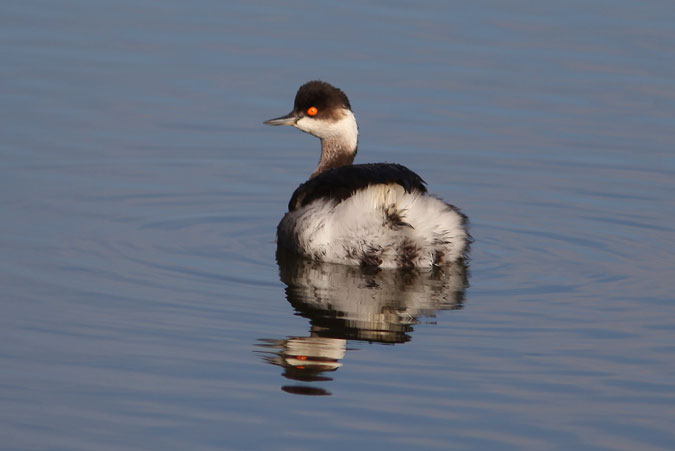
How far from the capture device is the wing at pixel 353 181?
8484 millimetres

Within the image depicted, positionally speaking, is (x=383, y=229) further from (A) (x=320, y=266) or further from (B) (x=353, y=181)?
(A) (x=320, y=266)

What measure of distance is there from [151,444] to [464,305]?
279 cm

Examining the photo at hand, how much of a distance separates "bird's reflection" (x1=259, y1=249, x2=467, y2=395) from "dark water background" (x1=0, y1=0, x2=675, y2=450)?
0.03 m

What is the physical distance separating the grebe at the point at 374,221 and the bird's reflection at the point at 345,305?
0.34 feet

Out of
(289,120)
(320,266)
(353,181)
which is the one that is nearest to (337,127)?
Answer: (289,120)

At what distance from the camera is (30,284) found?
8.06m

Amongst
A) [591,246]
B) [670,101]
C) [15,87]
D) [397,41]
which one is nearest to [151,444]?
[591,246]

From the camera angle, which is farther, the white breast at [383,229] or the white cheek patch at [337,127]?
the white cheek patch at [337,127]

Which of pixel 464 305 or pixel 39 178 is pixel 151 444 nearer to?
pixel 464 305

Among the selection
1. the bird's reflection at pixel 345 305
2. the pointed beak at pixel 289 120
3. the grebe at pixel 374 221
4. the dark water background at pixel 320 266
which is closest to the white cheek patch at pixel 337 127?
the pointed beak at pixel 289 120

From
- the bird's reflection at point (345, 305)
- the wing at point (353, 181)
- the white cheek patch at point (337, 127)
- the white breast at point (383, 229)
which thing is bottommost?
the bird's reflection at point (345, 305)

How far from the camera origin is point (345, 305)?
7.93 meters

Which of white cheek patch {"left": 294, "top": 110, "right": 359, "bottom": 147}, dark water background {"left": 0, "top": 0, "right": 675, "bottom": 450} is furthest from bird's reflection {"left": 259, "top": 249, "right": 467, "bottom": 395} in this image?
white cheek patch {"left": 294, "top": 110, "right": 359, "bottom": 147}

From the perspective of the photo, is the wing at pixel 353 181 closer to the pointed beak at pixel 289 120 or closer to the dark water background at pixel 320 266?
the dark water background at pixel 320 266
